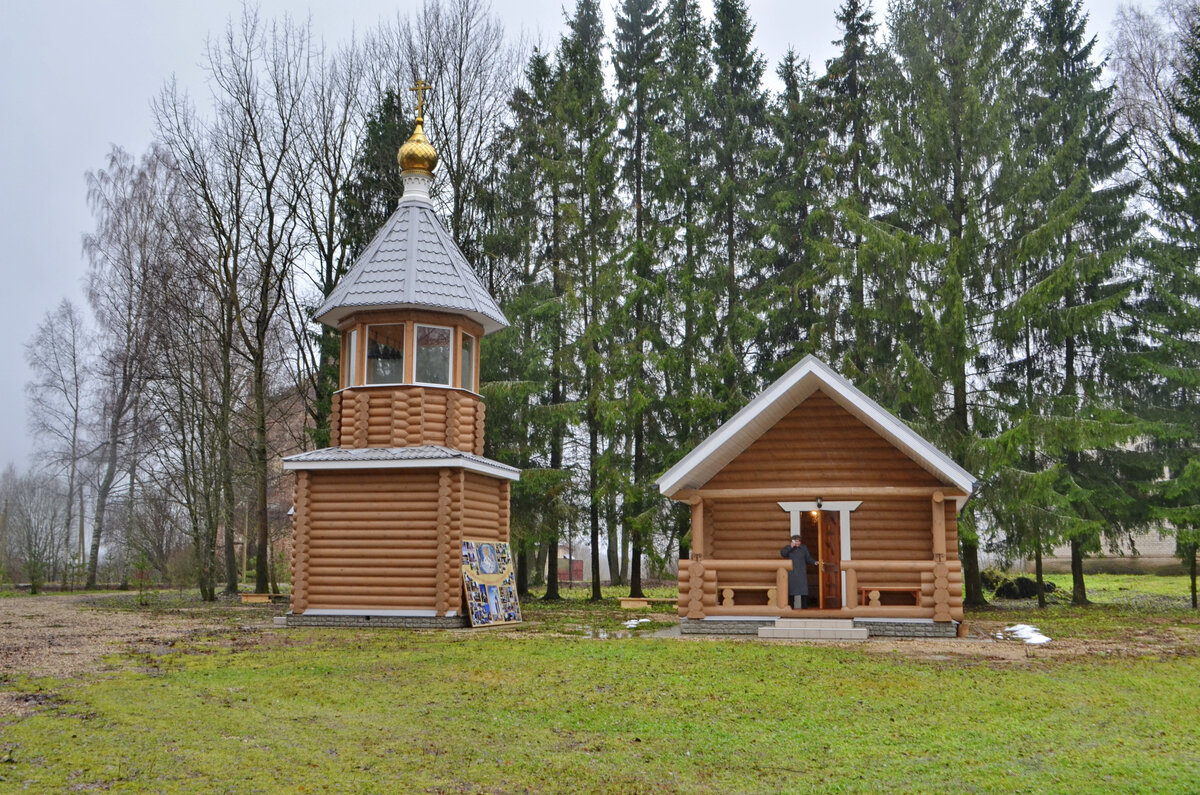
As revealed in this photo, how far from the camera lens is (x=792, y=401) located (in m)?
16.8

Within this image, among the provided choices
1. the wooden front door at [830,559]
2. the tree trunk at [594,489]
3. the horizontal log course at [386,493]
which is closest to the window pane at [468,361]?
the horizontal log course at [386,493]

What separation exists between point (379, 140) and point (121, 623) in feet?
52.1

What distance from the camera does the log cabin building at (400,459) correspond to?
17.8 metres

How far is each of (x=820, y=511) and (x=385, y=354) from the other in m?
8.70

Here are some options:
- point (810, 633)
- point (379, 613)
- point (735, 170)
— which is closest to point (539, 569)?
point (735, 170)

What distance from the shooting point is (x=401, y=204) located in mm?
20625

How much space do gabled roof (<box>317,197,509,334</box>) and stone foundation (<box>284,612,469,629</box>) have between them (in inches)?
224

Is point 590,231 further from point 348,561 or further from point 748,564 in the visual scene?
point 748,564

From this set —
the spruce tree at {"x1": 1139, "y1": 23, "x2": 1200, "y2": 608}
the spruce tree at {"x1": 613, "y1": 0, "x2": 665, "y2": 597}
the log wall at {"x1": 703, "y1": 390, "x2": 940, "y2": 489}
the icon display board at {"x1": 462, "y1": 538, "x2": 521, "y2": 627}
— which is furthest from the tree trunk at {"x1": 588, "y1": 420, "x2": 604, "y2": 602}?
the spruce tree at {"x1": 1139, "y1": 23, "x2": 1200, "y2": 608}

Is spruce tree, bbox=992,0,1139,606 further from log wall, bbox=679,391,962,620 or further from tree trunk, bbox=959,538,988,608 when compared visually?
log wall, bbox=679,391,962,620

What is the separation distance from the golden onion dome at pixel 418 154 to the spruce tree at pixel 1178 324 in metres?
16.3

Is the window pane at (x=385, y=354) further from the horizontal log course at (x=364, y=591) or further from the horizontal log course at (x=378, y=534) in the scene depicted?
the horizontal log course at (x=364, y=591)

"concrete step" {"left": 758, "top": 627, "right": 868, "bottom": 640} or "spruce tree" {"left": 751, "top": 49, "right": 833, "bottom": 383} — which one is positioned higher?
"spruce tree" {"left": 751, "top": 49, "right": 833, "bottom": 383}

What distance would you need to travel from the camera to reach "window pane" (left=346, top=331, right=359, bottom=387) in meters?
19.1
